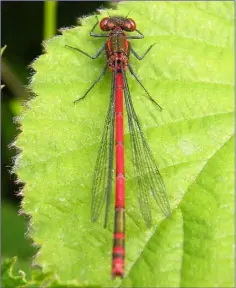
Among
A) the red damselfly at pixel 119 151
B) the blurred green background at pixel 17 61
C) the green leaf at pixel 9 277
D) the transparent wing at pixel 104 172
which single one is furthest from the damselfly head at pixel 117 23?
the green leaf at pixel 9 277

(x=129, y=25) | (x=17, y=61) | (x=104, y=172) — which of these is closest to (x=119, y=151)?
(x=104, y=172)

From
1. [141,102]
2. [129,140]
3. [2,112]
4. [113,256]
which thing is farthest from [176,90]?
[2,112]

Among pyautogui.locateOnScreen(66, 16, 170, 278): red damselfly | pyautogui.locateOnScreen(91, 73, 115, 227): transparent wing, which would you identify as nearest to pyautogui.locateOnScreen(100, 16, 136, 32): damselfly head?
pyautogui.locateOnScreen(66, 16, 170, 278): red damselfly

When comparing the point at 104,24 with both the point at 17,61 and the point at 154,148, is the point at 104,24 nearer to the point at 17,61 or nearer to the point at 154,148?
the point at 154,148

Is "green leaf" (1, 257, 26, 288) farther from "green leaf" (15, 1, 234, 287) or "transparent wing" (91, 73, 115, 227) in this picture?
"transparent wing" (91, 73, 115, 227)

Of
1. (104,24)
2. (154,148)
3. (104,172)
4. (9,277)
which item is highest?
(104,24)

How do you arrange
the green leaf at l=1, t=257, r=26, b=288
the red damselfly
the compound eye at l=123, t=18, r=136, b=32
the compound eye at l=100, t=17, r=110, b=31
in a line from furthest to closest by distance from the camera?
the compound eye at l=100, t=17, r=110, b=31, the compound eye at l=123, t=18, r=136, b=32, the red damselfly, the green leaf at l=1, t=257, r=26, b=288

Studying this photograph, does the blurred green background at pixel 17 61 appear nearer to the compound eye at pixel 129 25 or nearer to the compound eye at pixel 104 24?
the compound eye at pixel 104 24

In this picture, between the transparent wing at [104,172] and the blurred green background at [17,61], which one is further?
the blurred green background at [17,61]

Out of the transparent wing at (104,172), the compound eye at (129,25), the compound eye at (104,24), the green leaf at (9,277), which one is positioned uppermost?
the compound eye at (129,25)
